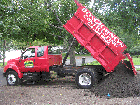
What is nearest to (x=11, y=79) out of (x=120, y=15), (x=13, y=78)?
(x=13, y=78)

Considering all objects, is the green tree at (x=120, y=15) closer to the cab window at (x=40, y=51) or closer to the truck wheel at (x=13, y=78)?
the cab window at (x=40, y=51)

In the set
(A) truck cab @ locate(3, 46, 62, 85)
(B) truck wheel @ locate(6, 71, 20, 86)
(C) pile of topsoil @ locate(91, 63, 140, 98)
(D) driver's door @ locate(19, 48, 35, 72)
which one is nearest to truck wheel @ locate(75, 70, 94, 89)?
(C) pile of topsoil @ locate(91, 63, 140, 98)

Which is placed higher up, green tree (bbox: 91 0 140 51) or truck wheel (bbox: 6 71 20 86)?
green tree (bbox: 91 0 140 51)

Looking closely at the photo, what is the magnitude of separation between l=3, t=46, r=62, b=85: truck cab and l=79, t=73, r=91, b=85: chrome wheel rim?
64.6 inches

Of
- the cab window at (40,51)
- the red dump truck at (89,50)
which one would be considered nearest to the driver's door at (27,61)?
the red dump truck at (89,50)

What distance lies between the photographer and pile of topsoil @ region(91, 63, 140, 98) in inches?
247

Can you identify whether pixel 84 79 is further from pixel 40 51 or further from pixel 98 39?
pixel 40 51

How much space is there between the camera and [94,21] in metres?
7.27

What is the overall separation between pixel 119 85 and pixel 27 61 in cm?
443

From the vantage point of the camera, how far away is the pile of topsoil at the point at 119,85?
20.6 feet

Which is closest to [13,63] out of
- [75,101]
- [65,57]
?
[65,57]

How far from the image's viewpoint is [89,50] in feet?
23.7

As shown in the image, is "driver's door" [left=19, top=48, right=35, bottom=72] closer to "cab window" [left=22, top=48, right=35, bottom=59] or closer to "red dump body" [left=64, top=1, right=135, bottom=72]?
"cab window" [left=22, top=48, right=35, bottom=59]

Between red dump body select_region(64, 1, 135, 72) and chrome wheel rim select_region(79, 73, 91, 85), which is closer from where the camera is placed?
red dump body select_region(64, 1, 135, 72)
